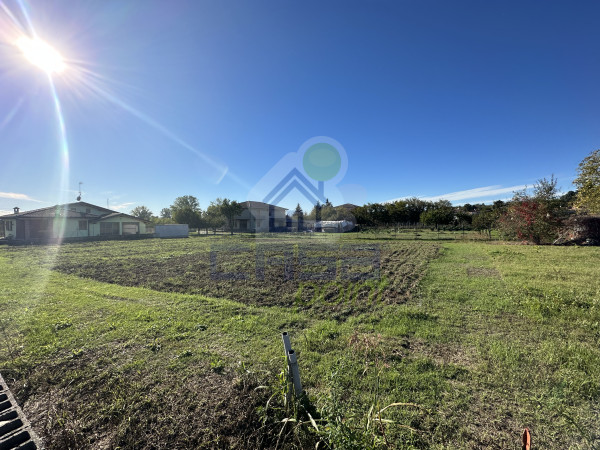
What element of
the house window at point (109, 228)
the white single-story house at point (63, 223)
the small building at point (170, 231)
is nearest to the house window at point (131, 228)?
the white single-story house at point (63, 223)

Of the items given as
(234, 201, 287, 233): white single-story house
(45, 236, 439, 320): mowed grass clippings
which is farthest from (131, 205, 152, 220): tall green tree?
(45, 236, 439, 320): mowed grass clippings

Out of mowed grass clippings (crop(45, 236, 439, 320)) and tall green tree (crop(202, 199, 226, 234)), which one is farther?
tall green tree (crop(202, 199, 226, 234))

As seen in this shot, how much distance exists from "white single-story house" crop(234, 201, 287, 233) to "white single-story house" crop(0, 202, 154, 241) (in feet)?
47.7

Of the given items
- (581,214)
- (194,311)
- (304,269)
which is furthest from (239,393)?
(581,214)

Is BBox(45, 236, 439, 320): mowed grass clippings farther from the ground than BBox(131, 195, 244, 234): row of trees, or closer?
closer

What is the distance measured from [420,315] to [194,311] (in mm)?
4076

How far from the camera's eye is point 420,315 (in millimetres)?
4215

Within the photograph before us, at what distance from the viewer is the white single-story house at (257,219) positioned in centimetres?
3722

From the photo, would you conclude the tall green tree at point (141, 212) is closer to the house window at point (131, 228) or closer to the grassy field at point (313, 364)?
the house window at point (131, 228)

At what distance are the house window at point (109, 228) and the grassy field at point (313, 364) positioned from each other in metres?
23.8

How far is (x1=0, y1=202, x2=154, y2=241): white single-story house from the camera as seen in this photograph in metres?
22.2

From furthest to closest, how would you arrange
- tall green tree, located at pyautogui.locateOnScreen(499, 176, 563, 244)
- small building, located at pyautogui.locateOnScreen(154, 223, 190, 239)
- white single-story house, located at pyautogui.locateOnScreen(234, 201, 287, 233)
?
white single-story house, located at pyautogui.locateOnScreen(234, 201, 287, 233) < small building, located at pyautogui.locateOnScreen(154, 223, 190, 239) < tall green tree, located at pyautogui.locateOnScreen(499, 176, 563, 244)

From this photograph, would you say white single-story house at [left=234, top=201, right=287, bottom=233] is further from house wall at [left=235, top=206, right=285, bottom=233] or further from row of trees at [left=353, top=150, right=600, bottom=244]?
row of trees at [left=353, top=150, right=600, bottom=244]

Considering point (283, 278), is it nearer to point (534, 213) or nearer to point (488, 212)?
point (534, 213)
